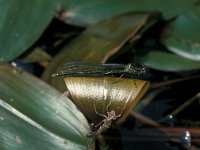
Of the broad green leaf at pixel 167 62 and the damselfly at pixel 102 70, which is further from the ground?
the damselfly at pixel 102 70

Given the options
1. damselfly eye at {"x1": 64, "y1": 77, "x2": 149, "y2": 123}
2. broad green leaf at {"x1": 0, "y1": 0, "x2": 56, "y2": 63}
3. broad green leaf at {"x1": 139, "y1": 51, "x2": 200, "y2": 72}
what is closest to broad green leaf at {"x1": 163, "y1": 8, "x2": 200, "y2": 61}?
broad green leaf at {"x1": 139, "y1": 51, "x2": 200, "y2": 72}

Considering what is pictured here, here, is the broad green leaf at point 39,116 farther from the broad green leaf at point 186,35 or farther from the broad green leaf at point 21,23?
the broad green leaf at point 186,35

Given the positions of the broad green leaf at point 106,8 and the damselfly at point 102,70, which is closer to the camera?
the damselfly at point 102,70

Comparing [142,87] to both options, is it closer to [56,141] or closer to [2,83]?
[56,141]

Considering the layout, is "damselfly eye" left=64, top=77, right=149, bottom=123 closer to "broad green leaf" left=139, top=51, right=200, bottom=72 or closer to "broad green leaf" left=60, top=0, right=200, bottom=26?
"broad green leaf" left=139, top=51, right=200, bottom=72

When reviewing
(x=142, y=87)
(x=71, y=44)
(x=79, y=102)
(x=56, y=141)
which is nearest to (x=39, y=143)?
(x=56, y=141)

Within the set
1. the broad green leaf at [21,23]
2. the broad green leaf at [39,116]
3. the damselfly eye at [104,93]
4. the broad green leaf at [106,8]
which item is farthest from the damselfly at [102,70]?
the broad green leaf at [106,8]

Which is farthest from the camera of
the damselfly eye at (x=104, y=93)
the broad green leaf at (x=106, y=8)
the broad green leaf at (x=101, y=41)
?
the broad green leaf at (x=106, y=8)

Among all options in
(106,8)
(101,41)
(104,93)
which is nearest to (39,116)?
(104,93)
